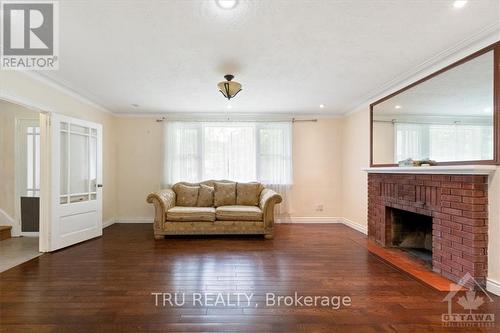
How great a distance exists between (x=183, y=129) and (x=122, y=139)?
4.61ft

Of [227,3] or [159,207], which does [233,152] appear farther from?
[227,3]

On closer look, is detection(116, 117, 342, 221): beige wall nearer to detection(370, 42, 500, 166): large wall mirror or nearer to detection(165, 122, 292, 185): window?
detection(165, 122, 292, 185): window

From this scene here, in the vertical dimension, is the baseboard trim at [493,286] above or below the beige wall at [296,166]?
below

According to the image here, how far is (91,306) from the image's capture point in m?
2.12

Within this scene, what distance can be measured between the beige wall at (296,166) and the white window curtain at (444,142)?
6.46ft

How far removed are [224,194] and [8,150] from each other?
3.84 meters

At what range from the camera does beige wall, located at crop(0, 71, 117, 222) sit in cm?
289

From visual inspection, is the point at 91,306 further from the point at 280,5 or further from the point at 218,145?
the point at 218,145

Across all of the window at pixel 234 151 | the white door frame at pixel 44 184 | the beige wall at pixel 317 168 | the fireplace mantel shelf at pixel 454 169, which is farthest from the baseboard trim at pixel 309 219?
the white door frame at pixel 44 184

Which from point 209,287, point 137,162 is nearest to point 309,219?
point 209,287

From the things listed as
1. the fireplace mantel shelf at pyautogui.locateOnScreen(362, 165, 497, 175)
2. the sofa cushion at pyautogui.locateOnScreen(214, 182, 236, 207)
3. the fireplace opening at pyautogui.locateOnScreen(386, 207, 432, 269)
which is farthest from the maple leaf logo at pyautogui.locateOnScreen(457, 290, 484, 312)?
the sofa cushion at pyautogui.locateOnScreen(214, 182, 236, 207)

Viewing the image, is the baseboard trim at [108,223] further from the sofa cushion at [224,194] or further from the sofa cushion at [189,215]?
the sofa cushion at [224,194]

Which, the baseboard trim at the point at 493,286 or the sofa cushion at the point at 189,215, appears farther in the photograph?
the sofa cushion at the point at 189,215

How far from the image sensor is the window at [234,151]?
5.35 meters
